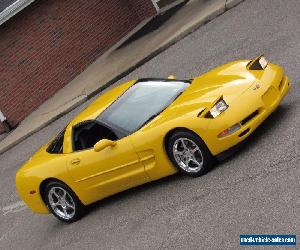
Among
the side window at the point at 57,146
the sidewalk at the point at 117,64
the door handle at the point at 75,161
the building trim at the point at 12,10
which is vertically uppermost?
the building trim at the point at 12,10

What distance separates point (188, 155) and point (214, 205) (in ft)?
2.96

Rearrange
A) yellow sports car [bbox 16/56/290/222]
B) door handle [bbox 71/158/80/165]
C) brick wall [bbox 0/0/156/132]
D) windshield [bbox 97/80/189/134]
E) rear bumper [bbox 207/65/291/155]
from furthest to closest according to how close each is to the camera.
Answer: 1. brick wall [bbox 0/0/156/132]
2. door handle [bbox 71/158/80/165]
3. windshield [bbox 97/80/189/134]
4. yellow sports car [bbox 16/56/290/222]
5. rear bumper [bbox 207/65/291/155]

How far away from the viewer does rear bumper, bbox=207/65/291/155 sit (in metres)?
8.37

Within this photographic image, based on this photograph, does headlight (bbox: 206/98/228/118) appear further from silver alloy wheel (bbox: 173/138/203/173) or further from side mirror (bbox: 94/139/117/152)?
side mirror (bbox: 94/139/117/152)

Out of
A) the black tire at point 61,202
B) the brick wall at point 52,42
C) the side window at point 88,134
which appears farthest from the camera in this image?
the brick wall at point 52,42

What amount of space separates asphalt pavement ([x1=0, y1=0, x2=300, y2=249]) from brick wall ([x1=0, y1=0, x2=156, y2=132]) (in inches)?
263

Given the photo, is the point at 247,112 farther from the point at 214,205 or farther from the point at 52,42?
the point at 52,42

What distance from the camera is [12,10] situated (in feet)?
63.2

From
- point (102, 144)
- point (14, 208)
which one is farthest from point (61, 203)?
point (14, 208)

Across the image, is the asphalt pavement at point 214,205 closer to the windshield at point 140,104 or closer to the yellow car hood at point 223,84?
the yellow car hood at point 223,84

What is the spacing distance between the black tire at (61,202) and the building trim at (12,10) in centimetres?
1008

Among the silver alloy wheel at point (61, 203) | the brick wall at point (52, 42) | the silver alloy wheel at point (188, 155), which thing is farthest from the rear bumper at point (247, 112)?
the brick wall at point (52, 42)

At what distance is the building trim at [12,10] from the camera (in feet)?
63.0

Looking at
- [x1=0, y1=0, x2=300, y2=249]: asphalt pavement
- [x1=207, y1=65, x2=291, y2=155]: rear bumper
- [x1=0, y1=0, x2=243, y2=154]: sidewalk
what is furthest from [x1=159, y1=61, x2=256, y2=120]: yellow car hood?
[x1=0, y1=0, x2=243, y2=154]: sidewalk
